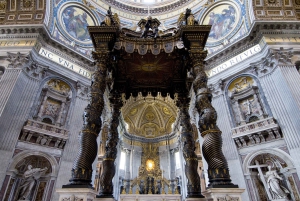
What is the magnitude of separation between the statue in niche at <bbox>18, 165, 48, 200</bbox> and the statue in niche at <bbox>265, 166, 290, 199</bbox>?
9046 mm

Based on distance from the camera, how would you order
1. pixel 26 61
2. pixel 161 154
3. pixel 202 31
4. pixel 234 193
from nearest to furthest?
1. pixel 234 193
2. pixel 202 31
3. pixel 26 61
4. pixel 161 154

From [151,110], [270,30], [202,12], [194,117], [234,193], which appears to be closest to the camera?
[234,193]

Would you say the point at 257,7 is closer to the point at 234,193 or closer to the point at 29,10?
the point at 234,193

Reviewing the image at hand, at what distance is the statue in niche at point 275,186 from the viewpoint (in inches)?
272

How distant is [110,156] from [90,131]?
2234 millimetres

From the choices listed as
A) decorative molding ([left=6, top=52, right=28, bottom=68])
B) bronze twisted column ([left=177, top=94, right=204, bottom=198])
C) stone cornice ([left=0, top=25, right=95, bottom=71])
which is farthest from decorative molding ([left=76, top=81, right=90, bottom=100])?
bronze twisted column ([left=177, top=94, right=204, bottom=198])

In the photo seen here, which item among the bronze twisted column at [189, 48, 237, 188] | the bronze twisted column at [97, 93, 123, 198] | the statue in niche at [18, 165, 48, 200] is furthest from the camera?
the statue in niche at [18, 165, 48, 200]

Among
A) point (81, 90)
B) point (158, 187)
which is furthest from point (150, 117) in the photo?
point (81, 90)

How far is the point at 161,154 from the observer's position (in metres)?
19.4

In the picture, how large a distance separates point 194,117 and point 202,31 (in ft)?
25.4

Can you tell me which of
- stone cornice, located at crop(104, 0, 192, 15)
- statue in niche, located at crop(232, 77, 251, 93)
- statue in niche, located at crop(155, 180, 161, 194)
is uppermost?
Answer: stone cornice, located at crop(104, 0, 192, 15)

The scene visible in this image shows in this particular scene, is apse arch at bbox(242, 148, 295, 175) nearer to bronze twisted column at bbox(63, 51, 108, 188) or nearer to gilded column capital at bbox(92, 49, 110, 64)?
bronze twisted column at bbox(63, 51, 108, 188)

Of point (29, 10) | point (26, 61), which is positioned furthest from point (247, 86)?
point (29, 10)

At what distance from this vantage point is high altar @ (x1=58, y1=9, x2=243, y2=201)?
11.1 ft
